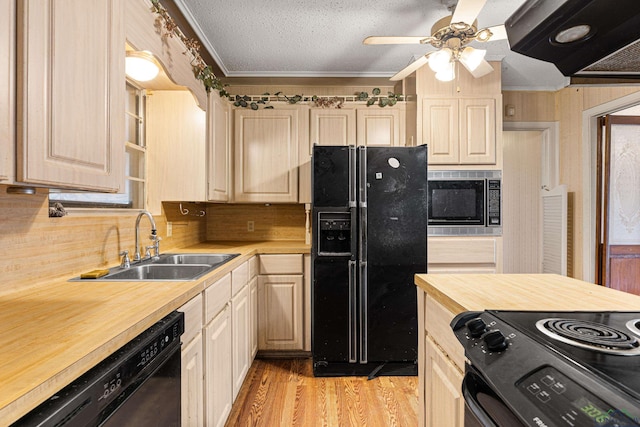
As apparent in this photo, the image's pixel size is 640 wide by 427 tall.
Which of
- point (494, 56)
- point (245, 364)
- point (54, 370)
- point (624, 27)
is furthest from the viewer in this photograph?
point (494, 56)

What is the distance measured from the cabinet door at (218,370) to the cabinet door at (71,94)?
0.82 metres

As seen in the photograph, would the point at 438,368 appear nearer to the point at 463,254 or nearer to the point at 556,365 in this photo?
the point at 556,365

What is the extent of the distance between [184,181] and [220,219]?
103cm

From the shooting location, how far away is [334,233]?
8.64ft

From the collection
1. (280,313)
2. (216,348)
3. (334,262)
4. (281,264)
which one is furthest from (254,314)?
(216,348)

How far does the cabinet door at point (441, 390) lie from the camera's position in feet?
3.61

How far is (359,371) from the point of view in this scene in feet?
8.61

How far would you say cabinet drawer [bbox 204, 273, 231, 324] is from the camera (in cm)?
159

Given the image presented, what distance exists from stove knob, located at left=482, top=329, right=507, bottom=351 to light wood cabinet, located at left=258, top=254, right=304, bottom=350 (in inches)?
81.7

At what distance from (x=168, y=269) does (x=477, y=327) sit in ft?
5.62

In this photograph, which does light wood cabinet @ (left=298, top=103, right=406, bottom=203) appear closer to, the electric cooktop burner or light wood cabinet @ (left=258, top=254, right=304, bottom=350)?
light wood cabinet @ (left=258, top=254, right=304, bottom=350)

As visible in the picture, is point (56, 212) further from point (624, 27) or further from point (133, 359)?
point (624, 27)

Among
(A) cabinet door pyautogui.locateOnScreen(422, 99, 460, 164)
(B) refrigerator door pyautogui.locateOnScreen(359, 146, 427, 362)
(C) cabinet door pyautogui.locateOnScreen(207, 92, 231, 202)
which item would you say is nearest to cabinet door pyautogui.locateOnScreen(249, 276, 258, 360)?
(C) cabinet door pyautogui.locateOnScreen(207, 92, 231, 202)

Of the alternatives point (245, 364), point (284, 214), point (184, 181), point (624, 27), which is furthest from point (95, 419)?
point (284, 214)
